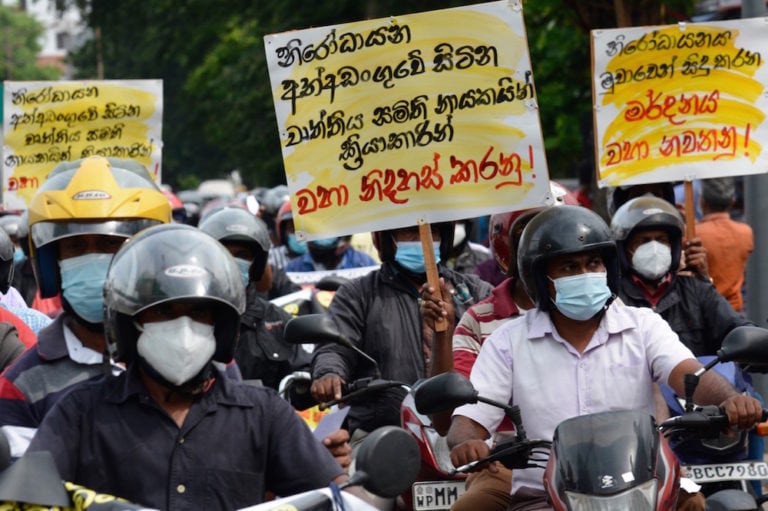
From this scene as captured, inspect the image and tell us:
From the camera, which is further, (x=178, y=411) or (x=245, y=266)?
(x=245, y=266)

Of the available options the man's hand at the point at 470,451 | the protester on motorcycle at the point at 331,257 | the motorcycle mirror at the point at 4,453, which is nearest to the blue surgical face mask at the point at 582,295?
the man's hand at the point at 470,451

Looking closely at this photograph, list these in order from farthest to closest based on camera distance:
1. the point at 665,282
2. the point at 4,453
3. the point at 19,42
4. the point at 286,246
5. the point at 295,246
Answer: the point at 19,42, the point at 286,246, the point at 295,246, the point at 665,282, the point at 4,453

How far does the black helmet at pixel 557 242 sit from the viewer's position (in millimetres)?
5848

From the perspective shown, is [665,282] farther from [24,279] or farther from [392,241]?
[24,279]

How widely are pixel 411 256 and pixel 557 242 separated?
7.01 ft

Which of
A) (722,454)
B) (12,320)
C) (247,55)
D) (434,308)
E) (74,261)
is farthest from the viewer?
(247,55)

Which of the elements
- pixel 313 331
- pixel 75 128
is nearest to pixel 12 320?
pixel 313 331

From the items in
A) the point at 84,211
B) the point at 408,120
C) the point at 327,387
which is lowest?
the point at 327,387

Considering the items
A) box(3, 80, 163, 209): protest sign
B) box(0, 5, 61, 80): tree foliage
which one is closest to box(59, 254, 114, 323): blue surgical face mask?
box(3, 80, 163, 209): protest sign

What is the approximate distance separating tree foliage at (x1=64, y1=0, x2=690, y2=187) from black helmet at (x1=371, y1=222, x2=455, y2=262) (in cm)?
1034

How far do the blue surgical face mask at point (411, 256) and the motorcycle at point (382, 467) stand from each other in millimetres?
3524

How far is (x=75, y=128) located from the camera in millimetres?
11586

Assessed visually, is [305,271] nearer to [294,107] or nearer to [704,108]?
[704,108]

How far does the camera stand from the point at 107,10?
3762 cm
